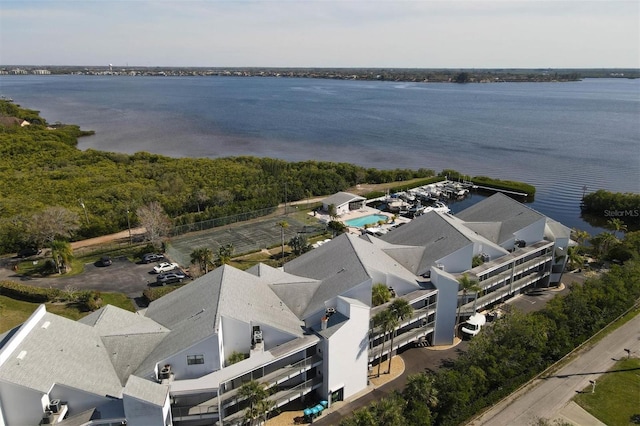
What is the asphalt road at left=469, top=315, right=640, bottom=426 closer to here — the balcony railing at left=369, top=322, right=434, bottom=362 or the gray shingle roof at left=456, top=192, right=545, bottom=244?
the balcony railing at left=369, top=322, right=434, bottom=362

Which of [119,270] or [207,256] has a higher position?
[207,256]

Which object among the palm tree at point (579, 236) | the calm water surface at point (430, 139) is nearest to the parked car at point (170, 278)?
the palm tree at point (579, 236)

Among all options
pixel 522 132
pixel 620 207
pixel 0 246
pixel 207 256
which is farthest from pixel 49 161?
pixel 522 132

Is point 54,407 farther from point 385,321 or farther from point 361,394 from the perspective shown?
point 385,321

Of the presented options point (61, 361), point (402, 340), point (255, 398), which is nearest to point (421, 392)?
point (402, 340)

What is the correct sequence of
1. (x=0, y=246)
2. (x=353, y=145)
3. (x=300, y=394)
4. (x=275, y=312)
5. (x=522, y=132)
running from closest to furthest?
(x=300, y=394), (x=275, y=312), (x=0, y=246), (x=353, y=145), (x=522, y=132)

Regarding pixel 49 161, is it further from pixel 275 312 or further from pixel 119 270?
pixel 275 312
